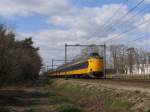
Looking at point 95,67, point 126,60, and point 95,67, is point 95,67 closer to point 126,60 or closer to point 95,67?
point 95,67

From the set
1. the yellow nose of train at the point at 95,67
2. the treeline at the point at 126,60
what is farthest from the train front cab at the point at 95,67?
the treeline at the point at 126,60

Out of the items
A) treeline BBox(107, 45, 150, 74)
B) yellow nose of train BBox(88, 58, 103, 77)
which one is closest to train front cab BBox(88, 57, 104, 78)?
yellow nose of train BBox(88, 58, 103, 77)

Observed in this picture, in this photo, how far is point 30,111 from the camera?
29.3 m

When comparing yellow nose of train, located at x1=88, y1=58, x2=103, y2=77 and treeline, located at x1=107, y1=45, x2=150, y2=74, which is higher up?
treeline, located at x1=107, y1=45, x2=150, y2=74

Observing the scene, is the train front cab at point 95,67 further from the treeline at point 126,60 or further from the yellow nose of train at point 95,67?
the treeline at point 126,60

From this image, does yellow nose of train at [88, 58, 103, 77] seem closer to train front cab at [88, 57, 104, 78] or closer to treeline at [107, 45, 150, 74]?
train front cab at [88, 57, 104, 78]

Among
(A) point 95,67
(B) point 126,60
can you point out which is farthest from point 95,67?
(B) point 126,60

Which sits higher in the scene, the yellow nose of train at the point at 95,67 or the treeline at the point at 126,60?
the treeline at the point at 126,60

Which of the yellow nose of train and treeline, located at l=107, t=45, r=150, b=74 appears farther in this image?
treeline, located at l=107, t=45, r=150, b=74

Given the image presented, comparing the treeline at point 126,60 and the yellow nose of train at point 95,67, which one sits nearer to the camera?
the yellow nose of train at point 95,67

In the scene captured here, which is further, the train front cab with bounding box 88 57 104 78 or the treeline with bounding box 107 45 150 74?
the treeline with bounding box 107 45 150 74

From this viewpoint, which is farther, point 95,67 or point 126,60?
point 126,60

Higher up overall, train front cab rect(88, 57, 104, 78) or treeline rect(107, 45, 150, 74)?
treeline rect(107, 45, 150, 74)

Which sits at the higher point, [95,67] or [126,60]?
[126,60]
